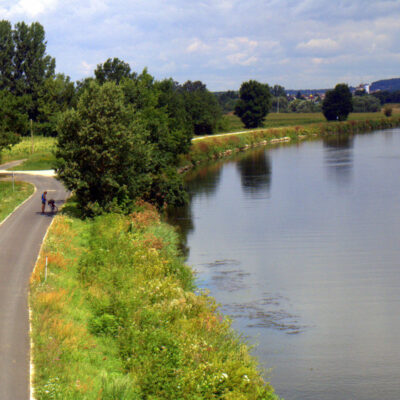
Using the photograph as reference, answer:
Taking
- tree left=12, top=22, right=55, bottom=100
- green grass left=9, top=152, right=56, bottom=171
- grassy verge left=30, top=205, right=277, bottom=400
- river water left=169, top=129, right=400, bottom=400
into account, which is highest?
tree left=12, top=22, right=55, bottom=100

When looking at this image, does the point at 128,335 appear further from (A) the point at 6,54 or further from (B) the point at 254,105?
(B) the point at 254,105

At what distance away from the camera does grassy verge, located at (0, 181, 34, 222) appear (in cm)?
4422

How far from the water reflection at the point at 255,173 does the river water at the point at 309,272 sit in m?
0.33

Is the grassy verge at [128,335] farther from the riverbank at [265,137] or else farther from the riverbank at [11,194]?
the riverbank at [265,137]

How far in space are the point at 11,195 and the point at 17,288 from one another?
26.7 metres

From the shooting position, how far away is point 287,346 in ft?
83.7

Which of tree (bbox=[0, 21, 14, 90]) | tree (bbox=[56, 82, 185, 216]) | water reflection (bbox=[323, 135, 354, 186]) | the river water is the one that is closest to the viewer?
the river water

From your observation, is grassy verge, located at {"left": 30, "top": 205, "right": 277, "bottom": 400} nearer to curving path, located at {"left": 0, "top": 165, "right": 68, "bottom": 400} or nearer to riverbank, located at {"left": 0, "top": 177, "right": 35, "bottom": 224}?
curving path, located at {"left": 0, "top": 165, "right": 68, "bottom": 400}

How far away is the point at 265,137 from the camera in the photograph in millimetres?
138750

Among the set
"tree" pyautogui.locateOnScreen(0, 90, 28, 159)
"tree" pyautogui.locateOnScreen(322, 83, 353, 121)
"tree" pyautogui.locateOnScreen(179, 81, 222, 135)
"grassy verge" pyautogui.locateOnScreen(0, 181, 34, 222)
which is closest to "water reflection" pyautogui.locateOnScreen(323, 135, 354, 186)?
"tree" pyautogui.locateOnScreen(179, 81, 222, 135)

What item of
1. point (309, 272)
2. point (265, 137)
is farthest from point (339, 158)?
point (309, 272)

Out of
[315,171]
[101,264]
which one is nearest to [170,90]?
[315,171]

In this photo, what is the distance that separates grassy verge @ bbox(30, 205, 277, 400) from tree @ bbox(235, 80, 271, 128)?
399 ft

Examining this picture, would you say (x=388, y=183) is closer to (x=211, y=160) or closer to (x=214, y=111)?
(x=211, y=160)
